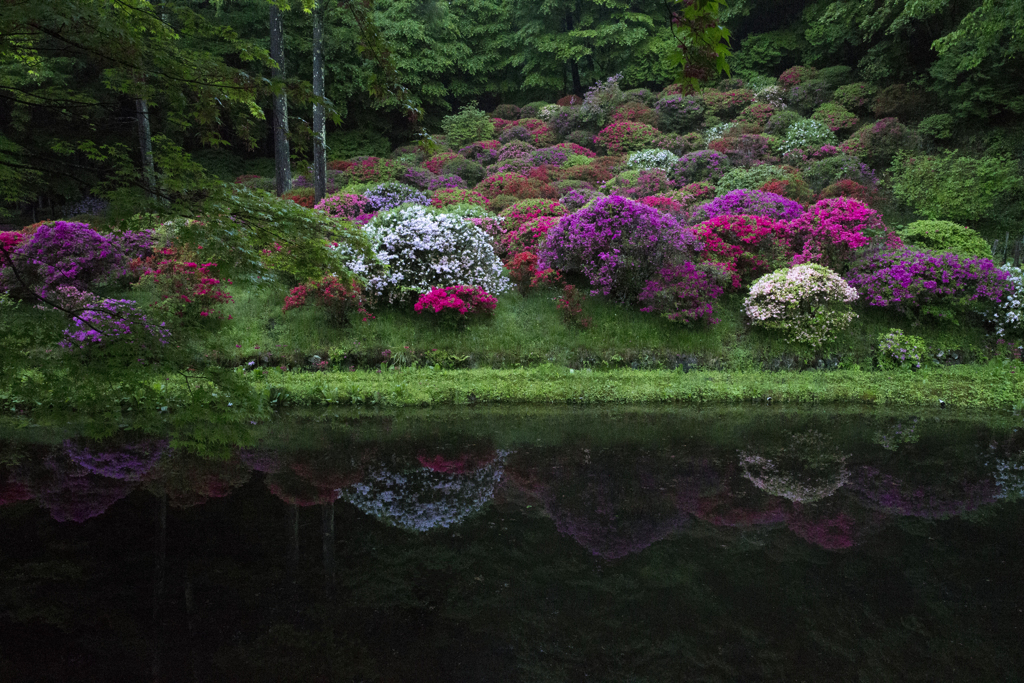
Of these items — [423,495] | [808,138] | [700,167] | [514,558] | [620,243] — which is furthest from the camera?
[808,138]

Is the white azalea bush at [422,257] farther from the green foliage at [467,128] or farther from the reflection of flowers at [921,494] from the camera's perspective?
the green foliage at [467,128]

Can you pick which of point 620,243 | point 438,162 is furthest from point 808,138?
point 438,162

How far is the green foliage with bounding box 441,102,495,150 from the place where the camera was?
67.3 feet

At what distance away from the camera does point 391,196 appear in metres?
13.3

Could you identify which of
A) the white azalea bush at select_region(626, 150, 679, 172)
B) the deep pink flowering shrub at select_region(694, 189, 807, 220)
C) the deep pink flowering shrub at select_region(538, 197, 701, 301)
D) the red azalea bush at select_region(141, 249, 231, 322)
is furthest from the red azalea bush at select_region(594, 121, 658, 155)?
the red azalea bush at select_region(141, 249, 231, 322)

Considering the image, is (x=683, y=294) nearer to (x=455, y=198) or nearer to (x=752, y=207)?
(x=752, y=207)

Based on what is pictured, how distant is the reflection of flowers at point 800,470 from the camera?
5121mm

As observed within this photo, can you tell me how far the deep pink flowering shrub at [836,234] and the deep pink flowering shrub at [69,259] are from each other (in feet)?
36.9

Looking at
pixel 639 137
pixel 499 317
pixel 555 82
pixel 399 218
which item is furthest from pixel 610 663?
pixel 555 82

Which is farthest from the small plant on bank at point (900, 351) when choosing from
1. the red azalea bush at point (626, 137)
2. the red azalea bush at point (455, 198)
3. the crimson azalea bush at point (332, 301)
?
the red azalea bush at point (626, 137)

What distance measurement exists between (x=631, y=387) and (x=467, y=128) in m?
15.4

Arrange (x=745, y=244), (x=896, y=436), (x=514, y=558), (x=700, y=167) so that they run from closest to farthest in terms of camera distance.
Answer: (x=514, y=558)
(x=896, y=436)
(x=745, y=244)
(x=700, y=167)

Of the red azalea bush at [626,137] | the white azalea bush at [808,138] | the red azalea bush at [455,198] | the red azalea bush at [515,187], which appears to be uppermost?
the white azalea bush at [808,138]

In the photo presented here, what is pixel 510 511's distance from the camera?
4754 mm
